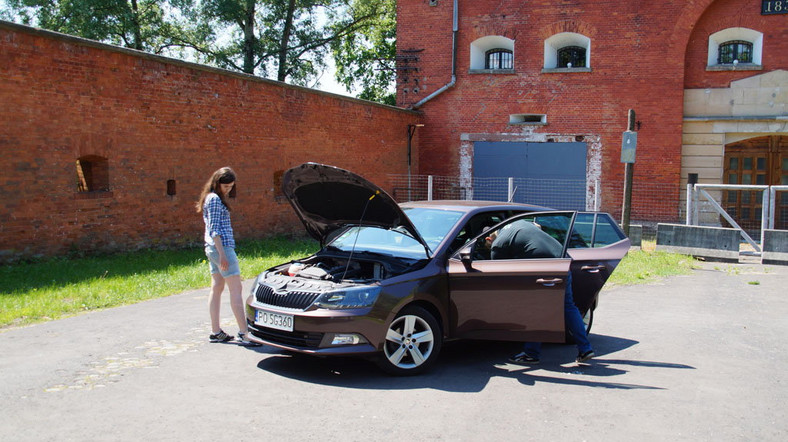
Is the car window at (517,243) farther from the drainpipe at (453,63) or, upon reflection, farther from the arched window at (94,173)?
the drainpipe at (453,63)

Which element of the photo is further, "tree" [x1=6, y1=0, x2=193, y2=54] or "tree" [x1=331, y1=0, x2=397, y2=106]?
"tree" [x1=331, y1=0, x2=397, y2=106]

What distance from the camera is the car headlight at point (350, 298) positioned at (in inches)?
231

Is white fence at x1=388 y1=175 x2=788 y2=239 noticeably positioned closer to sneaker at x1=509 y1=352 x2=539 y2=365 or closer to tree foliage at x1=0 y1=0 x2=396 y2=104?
A: tree foliage at x1=0 y1=0 x2=396 y2=104

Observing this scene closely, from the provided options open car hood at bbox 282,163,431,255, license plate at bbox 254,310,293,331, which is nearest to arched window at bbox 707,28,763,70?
open car hood at bbox 282,163,431,255

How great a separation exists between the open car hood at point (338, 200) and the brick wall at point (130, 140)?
6.62 m

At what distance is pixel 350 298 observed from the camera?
5898 mm

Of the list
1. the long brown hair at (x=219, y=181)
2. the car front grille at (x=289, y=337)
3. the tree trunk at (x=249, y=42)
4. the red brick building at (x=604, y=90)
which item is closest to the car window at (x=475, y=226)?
the car front grille at (x=289, y=337)

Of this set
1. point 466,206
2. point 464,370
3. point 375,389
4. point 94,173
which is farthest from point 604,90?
point 375,389

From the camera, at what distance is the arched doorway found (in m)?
22.5

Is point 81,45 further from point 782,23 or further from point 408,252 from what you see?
point 782,23

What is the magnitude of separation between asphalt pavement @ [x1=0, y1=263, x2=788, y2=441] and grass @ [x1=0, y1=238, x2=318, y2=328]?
0.53 meters

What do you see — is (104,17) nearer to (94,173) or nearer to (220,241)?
(94,173)

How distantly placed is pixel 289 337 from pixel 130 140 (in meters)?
8.77

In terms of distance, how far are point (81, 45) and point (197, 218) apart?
428 cm
